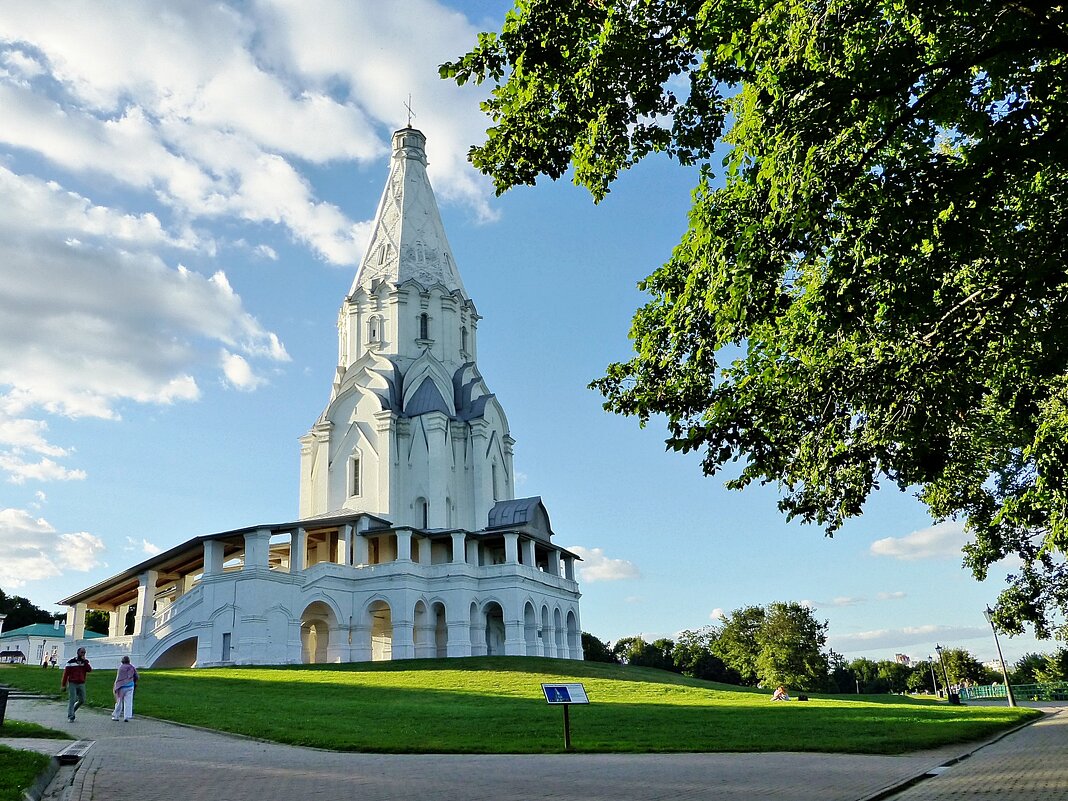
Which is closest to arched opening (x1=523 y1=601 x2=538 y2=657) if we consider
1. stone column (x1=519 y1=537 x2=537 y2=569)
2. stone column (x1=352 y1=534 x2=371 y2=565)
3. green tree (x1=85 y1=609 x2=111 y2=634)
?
stone column (x1=519 y1=537 x2=537 y2=569)

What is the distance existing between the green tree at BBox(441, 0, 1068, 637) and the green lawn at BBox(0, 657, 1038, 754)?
603cm

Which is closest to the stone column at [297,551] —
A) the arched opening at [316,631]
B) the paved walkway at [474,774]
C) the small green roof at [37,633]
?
the arched opening at [316,631]

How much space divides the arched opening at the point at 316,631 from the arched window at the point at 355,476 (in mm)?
8900

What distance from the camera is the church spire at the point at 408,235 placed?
196 feet

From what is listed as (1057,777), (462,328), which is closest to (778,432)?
(1057,777)

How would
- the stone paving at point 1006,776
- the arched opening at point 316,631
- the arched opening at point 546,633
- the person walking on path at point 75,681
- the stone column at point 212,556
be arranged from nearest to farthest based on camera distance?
the stone paving at point 1006,776
the person walking on path at point 75,681
the stone column at point 212,556
the arched opening at point 316,631
the arched opening at point 546,633

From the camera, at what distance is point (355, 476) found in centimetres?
5441

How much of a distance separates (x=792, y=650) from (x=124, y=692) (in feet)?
189

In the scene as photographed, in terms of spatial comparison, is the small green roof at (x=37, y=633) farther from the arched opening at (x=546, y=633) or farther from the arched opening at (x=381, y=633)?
the arched opening at (x=546, y=633)

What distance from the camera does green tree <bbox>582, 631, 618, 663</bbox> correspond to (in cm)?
8199

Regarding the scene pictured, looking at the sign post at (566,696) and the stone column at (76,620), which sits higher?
the stone column at (76,620)

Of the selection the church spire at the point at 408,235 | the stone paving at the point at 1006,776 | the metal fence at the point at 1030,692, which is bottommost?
the stone paving at the point at 1006,776

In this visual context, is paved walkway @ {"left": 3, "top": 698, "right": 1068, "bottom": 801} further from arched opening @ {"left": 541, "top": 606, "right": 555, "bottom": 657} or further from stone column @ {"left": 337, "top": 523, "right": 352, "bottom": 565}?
arched opening @ {"left": 541, "top": 606, "right": 555, "bottom": 657}

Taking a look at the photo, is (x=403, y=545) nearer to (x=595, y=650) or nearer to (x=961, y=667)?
(x=595, y=650)
